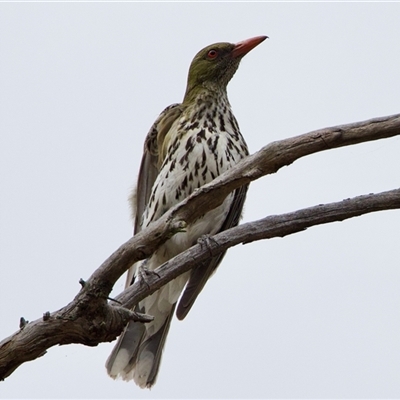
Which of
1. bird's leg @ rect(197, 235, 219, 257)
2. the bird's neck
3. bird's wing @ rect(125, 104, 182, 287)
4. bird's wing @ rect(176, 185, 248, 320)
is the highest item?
the bird's neck

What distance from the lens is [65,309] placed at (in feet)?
12.9

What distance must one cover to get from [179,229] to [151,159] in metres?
2.80

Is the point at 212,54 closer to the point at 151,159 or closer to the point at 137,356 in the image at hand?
the point at 151,159

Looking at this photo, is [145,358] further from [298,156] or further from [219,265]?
[298,156]

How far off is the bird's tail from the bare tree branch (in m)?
1.69

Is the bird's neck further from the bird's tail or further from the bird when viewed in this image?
the bird's tail

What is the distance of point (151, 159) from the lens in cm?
701

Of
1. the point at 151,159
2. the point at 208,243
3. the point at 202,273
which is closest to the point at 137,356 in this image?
the point at 202,273

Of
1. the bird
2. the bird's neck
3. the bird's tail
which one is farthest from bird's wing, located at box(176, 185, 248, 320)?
the bird's neck

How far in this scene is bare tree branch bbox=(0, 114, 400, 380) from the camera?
12.9 feet

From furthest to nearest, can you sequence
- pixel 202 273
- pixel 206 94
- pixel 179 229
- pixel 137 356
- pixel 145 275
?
pixel 206 94
pixel 202 273
pixel 137 356
pixel 145 275
pixel 179 229

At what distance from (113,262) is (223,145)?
7.54 ft

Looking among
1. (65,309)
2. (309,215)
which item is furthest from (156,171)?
(65,309)

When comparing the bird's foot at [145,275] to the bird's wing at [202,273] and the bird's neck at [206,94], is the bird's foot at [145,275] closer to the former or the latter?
the bird's wing at [202,273]
